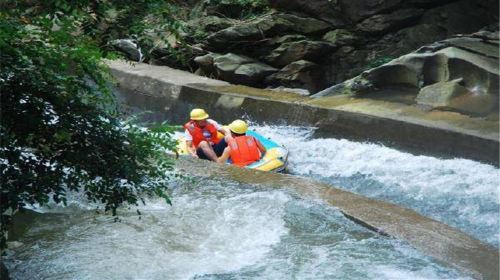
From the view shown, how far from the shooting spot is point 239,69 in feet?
43.0

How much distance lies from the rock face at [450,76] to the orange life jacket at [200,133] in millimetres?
3186

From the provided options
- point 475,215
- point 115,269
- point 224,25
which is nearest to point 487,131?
point 475,215

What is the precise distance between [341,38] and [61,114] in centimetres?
1092

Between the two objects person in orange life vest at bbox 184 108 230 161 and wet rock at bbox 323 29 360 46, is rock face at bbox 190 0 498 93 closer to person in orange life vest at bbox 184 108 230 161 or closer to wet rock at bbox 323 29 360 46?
wet rock at bbox 323 29 360 46

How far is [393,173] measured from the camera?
26.5 feet

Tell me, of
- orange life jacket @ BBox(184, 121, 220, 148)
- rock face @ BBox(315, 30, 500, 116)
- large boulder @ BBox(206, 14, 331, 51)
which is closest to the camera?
orange life jacket @ BBox(184, 121, 220, 148)

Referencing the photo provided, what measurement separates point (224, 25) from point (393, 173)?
753 centimetres

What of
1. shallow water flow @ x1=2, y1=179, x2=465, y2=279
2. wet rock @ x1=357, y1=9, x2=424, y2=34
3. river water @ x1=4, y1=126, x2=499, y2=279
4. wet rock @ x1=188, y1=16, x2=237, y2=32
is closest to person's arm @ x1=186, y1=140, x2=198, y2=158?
river water @ x1=4, y1=126, x2=499, y2=279

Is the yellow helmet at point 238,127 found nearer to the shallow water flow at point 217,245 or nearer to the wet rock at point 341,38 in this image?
the shallow water flow at point 217,245

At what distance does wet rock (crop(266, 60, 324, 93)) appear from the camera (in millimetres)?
12945

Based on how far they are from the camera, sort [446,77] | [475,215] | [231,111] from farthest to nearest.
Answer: [231,111], [446,77], [475,215]

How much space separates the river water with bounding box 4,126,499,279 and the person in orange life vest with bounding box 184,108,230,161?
2.56 m

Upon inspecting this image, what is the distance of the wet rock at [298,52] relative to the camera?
1312cm

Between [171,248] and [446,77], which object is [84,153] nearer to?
[171,248]
